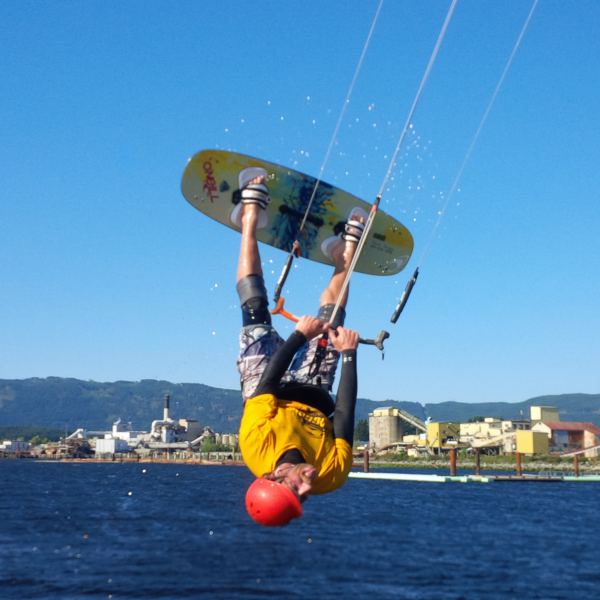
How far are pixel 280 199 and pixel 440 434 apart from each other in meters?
130

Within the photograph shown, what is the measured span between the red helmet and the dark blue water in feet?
55.7

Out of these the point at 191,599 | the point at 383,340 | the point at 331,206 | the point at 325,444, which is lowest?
the point at 191,599

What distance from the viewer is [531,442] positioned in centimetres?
11331

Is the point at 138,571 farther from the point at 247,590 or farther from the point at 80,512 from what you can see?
the point at 80,512

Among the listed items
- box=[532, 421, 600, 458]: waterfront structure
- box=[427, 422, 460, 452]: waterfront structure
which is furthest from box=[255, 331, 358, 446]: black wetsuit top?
box=[532, 421, 600, 458]: waterfront structure

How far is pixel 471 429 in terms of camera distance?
483 feet

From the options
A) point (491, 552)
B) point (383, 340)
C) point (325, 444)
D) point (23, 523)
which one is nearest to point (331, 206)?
point (383, 340)

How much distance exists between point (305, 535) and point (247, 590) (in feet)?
46.1

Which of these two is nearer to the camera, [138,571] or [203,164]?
[203,164]

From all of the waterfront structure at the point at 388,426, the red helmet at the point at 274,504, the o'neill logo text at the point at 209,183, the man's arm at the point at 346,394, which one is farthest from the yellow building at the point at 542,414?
the red helmet at the point at 274,504

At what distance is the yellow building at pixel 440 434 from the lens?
140 metres

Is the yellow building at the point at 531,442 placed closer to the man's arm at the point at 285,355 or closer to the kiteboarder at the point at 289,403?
the kiteboarder at the point at 289,403

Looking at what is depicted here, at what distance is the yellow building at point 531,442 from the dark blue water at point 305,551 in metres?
52.1

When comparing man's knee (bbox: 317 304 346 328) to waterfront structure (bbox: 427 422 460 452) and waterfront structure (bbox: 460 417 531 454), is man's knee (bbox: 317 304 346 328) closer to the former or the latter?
waterfront structure (bbox: 427 422 460 452)
